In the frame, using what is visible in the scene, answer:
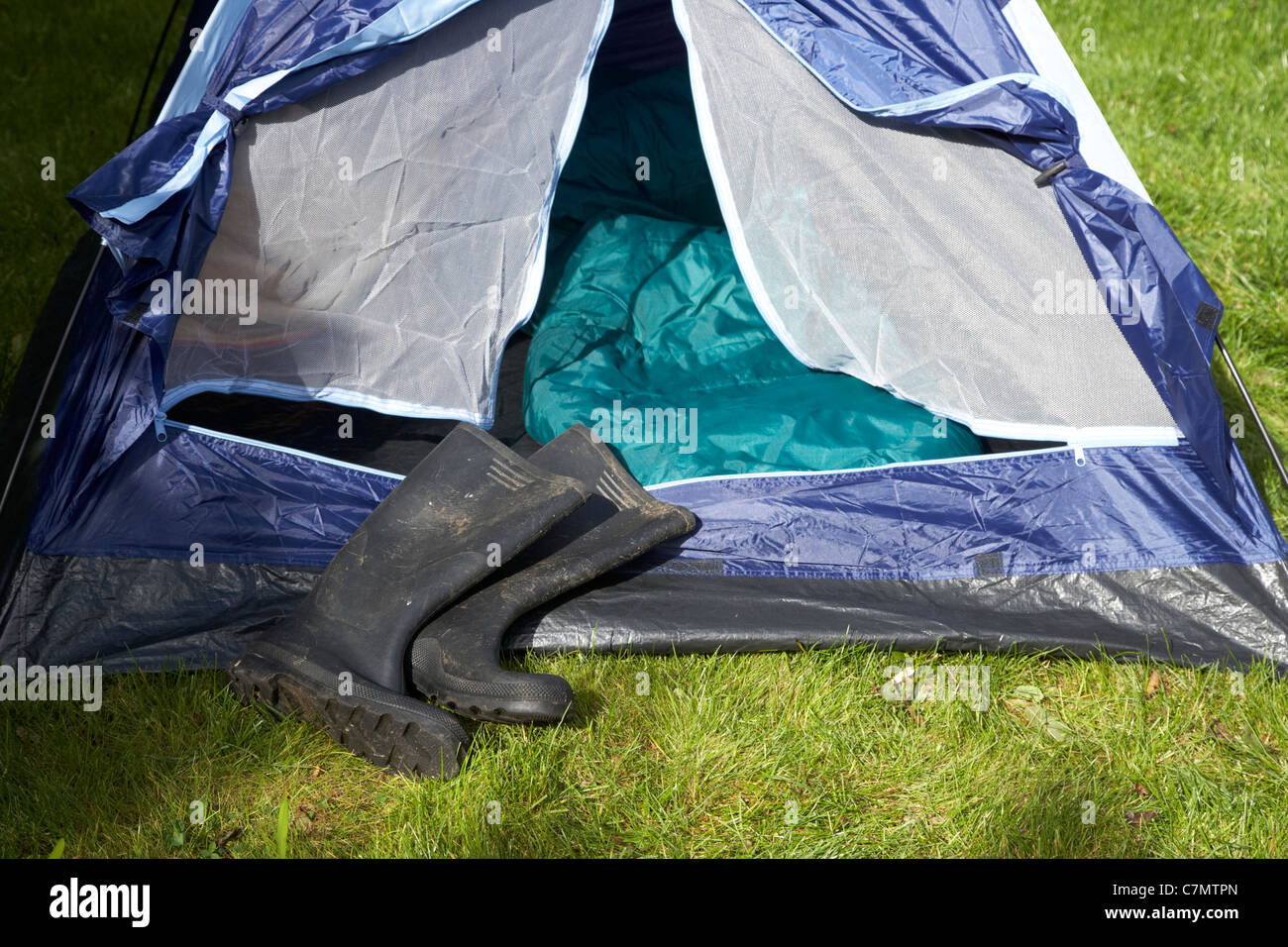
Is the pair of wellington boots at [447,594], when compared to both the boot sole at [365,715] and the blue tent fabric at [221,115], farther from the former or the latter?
the blue tent fabric at [221,115]

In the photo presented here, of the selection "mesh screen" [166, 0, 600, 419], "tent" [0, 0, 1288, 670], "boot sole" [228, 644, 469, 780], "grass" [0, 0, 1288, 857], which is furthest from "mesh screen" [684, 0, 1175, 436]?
"boot sole" [228, 644, 469, 780]

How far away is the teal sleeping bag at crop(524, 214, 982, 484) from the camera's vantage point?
251 cm

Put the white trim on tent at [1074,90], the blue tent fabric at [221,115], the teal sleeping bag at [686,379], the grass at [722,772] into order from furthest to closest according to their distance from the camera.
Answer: the teal sleeping bag at [686,379] → the white trim on tent at [1074,90] → the blue tent fabric at [221,115] → the grass at [722,772]

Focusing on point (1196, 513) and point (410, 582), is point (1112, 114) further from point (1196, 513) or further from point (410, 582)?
point (410, 582)

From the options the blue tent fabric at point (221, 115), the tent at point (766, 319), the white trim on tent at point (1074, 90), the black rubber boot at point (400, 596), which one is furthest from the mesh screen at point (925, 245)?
the black rubber boot at point (400, 596)

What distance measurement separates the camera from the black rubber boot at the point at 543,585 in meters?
1.94

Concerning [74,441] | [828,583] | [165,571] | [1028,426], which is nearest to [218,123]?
[74,441]

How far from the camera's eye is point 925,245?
2395 mm

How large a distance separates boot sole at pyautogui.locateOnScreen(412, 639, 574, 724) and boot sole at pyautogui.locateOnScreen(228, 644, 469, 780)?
1.8 inches

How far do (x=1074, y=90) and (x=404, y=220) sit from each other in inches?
58.1

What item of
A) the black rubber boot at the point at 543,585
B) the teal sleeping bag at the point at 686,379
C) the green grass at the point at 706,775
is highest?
the teal sleeping bag at the point at 686,379

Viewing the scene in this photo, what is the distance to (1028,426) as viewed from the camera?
7.91 feet

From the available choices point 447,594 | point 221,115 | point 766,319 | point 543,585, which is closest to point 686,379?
point 766,319

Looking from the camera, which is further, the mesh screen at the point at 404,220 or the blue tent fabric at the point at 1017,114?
the mesh screen at the point at 404,220
